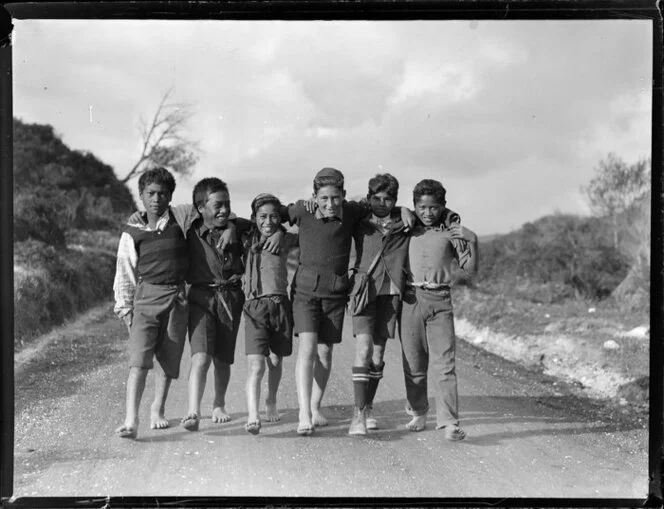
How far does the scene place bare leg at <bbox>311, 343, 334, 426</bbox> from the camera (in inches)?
203

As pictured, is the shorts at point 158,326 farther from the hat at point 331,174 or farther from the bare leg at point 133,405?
the hat at point 331,174

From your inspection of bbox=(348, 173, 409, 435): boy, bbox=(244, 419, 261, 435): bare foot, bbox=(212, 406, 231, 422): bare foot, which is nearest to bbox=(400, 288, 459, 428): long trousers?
bbox=(348, 173, 409, 435): boy

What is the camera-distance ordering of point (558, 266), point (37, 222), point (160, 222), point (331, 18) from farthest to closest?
1. point (558, 266)
2. point (37, 222)
3. point (160, 222)
4. point (331, 18)

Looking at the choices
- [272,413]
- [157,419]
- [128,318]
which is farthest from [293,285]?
[157,419]

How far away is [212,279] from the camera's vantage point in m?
5.17

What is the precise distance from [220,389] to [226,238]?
1.11 m

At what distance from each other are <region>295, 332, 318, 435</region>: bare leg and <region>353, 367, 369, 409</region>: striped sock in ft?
1.02

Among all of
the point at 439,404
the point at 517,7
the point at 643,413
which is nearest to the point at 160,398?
the point at 439,404

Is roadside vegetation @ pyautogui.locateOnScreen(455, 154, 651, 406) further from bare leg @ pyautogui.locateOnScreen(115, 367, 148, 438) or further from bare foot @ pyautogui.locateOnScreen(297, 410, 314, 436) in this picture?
bare leg @ pyautogui.locateOnScreen(115, 367, 148, 438)

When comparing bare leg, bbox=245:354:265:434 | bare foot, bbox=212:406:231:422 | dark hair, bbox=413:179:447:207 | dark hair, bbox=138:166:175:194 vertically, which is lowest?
bare foot, bbox=212:406:231:422

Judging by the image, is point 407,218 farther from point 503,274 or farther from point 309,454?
point 503,274

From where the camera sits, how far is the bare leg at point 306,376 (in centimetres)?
502

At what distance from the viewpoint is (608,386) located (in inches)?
285

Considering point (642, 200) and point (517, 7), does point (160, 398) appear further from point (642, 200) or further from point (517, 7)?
point (642, 200)
